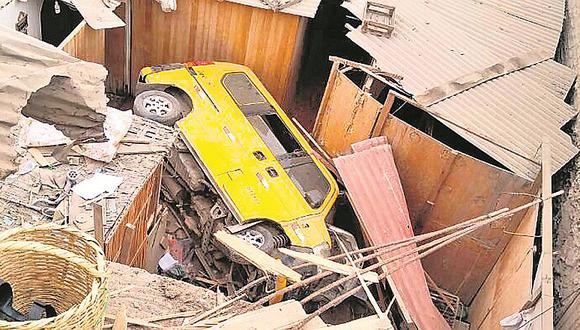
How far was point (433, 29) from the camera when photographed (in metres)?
9.29

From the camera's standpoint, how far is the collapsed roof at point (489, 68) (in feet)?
25.0

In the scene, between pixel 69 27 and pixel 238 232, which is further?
pixel 69 27

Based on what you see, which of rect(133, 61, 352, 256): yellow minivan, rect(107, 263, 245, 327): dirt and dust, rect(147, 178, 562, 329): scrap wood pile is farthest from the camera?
rect(133, 61, 352, 256): yellow minivan

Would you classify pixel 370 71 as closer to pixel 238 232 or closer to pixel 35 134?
pixel 238 232

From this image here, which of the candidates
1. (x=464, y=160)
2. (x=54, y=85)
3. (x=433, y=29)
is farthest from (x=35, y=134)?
(x=433, y=29)

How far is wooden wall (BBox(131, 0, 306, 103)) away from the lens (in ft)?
30.8

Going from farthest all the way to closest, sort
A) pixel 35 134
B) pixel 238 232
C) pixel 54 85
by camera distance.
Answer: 1. pixel 238 232
2. pixel 35 134
3. pixel 54 85

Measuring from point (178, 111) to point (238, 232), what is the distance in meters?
2.14

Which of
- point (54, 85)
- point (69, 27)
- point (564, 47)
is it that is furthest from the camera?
point (564, 47)

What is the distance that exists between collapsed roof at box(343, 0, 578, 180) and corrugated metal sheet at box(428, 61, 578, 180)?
1 cm

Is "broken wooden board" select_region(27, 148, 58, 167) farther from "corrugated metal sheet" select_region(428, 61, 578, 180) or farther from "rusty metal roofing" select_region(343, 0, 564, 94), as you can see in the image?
"corrugated metal sheet" select_region(428, 61, 578, 180)

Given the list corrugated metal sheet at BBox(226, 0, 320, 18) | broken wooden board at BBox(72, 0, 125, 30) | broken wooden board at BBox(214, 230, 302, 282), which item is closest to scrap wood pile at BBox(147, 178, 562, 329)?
broken wooden board at BBox(214, 230, 302, 282)

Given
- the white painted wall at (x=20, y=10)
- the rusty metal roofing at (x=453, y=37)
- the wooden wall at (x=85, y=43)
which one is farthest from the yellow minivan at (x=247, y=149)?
the rusty metal roofing at (x=453, y=37)

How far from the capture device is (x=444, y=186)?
775 centimetres
